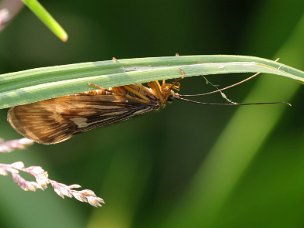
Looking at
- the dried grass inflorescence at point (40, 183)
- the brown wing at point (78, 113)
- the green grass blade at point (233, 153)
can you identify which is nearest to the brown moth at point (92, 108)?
the brown wing at point (78, 113)

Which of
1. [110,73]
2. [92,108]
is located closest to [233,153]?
[92,108]

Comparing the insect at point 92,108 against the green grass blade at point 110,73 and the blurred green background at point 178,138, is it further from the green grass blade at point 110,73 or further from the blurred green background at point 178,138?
the blurred green background at point 178,138

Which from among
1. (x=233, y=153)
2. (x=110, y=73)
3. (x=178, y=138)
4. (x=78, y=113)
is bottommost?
(x=110, y=73)

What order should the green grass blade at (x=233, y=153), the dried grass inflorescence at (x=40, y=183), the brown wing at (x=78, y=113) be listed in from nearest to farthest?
the dried grass inflorescence at (x=40, y=183), the brown wing at (x=78, y=113), the green grass blade at (x=233, y=153)

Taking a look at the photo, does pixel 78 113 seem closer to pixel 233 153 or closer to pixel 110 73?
pixel 110 73

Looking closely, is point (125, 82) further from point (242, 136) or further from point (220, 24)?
point (220, 24)

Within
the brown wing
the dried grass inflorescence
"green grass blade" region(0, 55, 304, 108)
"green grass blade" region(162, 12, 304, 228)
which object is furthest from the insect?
"green grass blade" region(162, 12, 304, 228)
